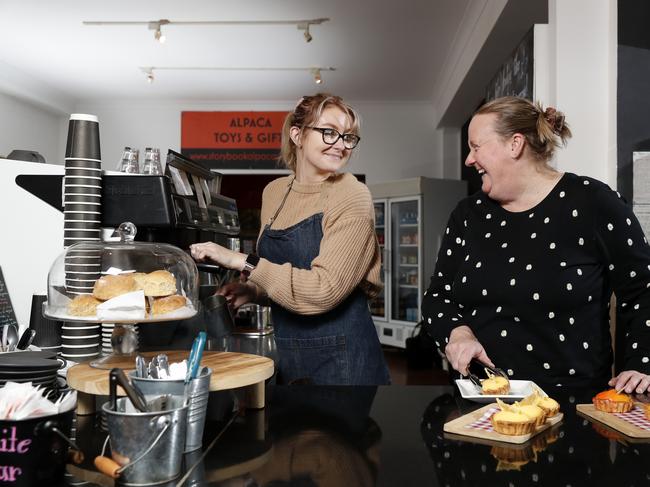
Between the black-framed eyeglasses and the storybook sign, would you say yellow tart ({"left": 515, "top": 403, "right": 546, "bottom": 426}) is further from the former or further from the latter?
the storybook sign

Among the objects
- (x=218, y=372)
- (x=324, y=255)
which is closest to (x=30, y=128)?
(x=324, y=255)

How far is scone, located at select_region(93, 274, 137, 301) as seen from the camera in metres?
1.28

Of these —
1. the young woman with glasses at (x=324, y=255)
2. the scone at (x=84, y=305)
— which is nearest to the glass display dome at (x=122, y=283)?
the scone at (x=84, y=305)

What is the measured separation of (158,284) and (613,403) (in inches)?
37.2

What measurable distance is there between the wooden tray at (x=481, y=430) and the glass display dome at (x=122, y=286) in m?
0.58

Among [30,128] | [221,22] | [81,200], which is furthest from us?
[30,128]

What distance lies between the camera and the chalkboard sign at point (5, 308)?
5.80 feet

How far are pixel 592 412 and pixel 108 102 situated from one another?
841 centimetres

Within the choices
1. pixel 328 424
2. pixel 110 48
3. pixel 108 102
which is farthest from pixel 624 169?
pixel 108 102

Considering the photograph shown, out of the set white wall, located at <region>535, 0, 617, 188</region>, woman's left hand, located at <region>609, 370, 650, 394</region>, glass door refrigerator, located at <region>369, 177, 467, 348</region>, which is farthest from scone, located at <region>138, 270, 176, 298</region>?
glass door refrigerator, located at <region>369, 177, 467, 348</region>

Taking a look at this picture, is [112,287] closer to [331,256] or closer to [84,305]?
[84,305]

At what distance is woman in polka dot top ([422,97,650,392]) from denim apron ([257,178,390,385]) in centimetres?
22

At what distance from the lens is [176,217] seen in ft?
A: 5.66

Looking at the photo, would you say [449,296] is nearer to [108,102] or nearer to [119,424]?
[119,424]
